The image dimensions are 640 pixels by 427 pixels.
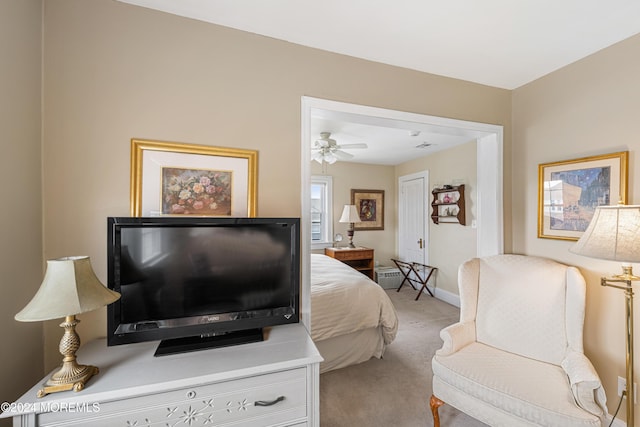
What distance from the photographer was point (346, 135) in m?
3.64

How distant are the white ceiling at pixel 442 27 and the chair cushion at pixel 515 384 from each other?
5.58ft

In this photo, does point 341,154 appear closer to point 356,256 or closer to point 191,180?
point 356,256

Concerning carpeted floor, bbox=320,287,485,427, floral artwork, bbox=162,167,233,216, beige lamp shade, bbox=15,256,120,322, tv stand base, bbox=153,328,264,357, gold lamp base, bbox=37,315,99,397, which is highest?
floral artwork, bbox=162,167,233,216

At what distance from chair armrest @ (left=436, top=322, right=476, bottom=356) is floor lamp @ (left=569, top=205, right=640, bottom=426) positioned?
785 mm

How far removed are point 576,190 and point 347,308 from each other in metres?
1.97

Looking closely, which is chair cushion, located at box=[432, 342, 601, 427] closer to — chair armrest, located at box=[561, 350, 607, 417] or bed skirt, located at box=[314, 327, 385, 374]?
chair armrest, located at box=[561, 350, 607, 417]

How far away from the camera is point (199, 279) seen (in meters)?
1.31

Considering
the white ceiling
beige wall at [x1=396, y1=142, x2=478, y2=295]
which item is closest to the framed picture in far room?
beige wall at [x1=396, y1=142, x2=478, y2=295]

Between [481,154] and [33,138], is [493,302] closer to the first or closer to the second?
[481,154]

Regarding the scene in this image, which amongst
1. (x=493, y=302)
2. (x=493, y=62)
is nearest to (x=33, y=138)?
(x=493, y=62)

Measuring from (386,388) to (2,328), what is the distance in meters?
2.40

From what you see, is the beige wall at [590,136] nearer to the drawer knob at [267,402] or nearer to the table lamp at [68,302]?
the drawer knob at [267,402]

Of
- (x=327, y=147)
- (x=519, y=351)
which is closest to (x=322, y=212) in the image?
(x=327, y=147)

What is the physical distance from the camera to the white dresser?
0.96 metres
